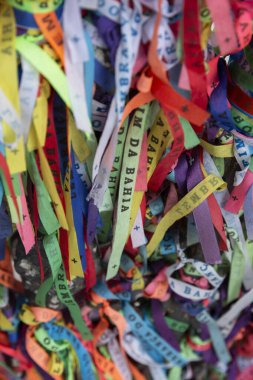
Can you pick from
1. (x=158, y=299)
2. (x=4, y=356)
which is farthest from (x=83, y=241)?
(x=4, y=356)

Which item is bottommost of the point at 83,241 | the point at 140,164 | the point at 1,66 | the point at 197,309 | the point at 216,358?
the point at 216,358

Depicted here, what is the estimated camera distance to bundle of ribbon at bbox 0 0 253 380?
0.54m

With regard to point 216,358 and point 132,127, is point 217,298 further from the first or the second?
point 132,127

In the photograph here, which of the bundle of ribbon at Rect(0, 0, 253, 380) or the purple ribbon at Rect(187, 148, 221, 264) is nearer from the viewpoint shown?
the bundle of ribbon at Rect(0, 0, 253, 380)

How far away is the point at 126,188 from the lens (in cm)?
65

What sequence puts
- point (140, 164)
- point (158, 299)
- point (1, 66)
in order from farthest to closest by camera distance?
point (158, 299), point (140, 164), point (1, 66)

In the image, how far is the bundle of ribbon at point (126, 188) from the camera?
1.77 feet

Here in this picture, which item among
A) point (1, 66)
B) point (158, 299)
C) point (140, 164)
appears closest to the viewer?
point (1, 66)

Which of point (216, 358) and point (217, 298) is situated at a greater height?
point (217, 298)

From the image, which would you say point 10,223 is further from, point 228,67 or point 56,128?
point 228,67

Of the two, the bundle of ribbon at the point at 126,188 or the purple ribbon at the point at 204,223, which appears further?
the purple ribbon at the point at 204,223

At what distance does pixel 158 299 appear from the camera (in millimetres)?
883

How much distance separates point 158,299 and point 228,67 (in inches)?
17.2

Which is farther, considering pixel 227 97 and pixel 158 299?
pixel 158 299
